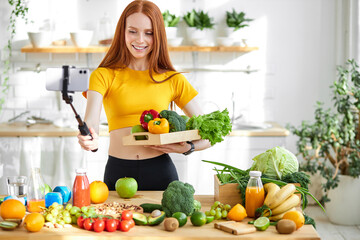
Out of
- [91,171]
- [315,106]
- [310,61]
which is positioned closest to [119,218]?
[91,171]

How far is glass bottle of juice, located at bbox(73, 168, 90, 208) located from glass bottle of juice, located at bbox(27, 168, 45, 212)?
0.14 m

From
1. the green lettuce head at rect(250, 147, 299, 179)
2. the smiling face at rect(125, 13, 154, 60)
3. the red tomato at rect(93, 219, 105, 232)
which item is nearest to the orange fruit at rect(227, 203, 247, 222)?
the green lettuce head at rect(250, 147, 299, 179)

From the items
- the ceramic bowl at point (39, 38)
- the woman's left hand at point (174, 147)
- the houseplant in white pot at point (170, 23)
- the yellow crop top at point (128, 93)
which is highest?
the houseplant in white pot at point (170, 23)

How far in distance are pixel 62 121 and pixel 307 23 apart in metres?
2.55

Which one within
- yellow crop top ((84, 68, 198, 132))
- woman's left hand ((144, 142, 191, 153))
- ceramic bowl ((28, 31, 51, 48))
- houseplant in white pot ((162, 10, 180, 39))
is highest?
houseplant in white pot ((162, 10, 180, 39))

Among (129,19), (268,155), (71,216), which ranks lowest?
(71,216)

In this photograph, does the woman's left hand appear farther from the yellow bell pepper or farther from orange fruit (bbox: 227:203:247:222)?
orange fruit (bbox: 227:203:247:222)

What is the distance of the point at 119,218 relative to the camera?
2.15 metres

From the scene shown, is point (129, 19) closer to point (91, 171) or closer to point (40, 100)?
point (91, 171)

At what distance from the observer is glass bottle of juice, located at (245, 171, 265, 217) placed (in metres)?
2.21

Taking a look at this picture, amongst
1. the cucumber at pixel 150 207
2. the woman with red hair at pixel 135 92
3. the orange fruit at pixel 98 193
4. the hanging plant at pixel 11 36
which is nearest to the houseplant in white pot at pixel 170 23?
the hanging plant at pixel 11 36

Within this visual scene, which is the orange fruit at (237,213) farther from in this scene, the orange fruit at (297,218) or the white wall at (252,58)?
the white wall at (252,58)

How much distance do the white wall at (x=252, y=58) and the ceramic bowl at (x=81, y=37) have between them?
222 mm

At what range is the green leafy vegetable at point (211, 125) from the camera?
246cm
